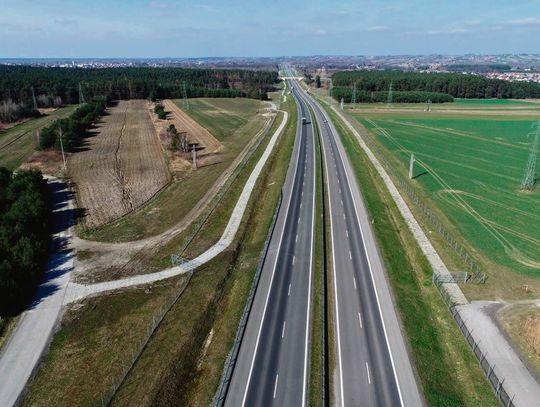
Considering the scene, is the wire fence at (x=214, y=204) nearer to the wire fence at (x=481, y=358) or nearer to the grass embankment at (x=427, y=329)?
the grass embankment at (x=427, y=329)

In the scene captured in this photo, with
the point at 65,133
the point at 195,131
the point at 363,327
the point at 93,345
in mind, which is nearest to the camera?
the point at 93,345

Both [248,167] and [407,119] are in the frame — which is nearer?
[248,167]

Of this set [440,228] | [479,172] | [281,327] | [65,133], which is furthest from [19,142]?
[479,172]

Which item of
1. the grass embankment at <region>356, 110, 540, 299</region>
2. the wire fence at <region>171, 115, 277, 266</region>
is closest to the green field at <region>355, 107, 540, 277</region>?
the grass embankment at <region>356, 110, 540, 299</region>

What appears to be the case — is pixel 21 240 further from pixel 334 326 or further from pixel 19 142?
pixel 19 142

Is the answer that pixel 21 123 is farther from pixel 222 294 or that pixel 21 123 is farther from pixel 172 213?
pixel 222 294

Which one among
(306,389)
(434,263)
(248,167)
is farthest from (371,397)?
(248,167)

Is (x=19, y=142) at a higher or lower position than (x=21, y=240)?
lower

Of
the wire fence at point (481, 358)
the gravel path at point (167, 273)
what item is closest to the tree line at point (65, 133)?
the gravel path at point (167, 273)
